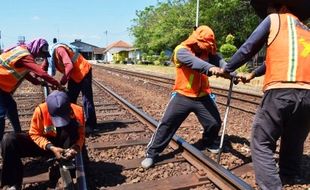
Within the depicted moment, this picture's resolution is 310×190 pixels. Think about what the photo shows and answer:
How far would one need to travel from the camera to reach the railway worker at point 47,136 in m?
4.32

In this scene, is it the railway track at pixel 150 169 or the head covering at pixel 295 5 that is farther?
the railway track at pixel 150 169

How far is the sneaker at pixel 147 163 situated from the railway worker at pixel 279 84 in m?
1.66

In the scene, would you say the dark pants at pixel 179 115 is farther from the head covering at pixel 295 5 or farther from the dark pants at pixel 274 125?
the head covering at pixel 295 5

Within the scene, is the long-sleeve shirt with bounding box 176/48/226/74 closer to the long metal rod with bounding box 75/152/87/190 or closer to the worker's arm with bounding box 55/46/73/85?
the long metal rod with bounding box 75/152/87/190

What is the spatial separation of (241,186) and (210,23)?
33.2m

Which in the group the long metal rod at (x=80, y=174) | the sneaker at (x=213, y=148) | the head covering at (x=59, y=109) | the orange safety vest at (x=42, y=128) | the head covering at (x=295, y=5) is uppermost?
the head covering at (x=295, y=5)

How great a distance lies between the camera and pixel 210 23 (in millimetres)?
36219

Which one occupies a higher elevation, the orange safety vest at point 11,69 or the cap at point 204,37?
the cap at point 204,37

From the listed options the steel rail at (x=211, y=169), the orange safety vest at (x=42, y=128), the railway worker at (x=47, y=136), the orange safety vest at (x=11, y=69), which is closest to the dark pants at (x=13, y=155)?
the railway worker at (x=47, y=136)

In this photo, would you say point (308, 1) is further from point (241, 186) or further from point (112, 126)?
point (112, 126)

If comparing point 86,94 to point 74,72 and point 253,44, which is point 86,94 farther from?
point 253,44

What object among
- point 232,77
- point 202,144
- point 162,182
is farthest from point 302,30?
point 202,144

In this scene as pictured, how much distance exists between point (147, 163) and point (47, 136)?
1451 millimetres

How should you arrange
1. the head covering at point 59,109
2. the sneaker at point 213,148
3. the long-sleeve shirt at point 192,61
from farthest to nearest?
the sneaker at point 213,148 < the long-sleeve shirt at point 192,61 < the head covering at point 59,109
